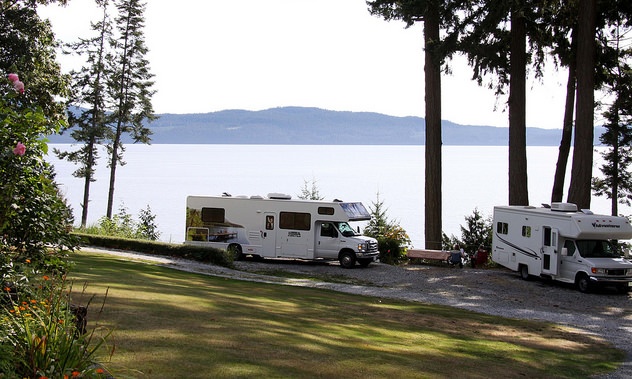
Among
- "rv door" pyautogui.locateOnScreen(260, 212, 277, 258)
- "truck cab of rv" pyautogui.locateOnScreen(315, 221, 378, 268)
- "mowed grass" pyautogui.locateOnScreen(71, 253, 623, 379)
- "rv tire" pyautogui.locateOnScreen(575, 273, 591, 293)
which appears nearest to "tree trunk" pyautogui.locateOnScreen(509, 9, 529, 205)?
"truck cab of rv" pyautogui.locateOnScreen(315, 221, 378, 268)

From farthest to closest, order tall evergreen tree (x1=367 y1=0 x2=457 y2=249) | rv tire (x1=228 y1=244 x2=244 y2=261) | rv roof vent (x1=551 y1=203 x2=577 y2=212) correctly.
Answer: tall evergreen tree (x1=367 y1=0 x2=457 y2=249), rv tire (x1=228 y1=244 x2=244 y2=261), rv roof vent (x1=551 y1=203 x2=577 y2=212)

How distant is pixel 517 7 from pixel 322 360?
65.3ft

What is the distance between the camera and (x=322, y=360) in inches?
334

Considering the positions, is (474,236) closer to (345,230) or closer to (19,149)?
(345,230)

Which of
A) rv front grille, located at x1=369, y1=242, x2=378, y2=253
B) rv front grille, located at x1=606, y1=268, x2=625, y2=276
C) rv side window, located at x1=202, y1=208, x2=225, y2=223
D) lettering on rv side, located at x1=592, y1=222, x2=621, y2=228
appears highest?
rv side window, located at x1=202, y1=208, x2=225, y2=223

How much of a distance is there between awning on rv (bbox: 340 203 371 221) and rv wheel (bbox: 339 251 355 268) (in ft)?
4.30

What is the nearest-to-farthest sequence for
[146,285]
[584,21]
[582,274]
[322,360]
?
[322,360]
[146,285]
[582,274]
[584,21]

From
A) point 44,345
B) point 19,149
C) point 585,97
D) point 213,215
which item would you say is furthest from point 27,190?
point 585,97

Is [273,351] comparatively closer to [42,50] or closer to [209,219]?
[209,219]

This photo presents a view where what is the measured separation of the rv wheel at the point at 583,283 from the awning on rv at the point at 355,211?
8023 mm

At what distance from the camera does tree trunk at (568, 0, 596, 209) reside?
2419 centimetres

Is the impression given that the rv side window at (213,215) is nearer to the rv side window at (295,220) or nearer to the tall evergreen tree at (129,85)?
the rv side window at (295,220)

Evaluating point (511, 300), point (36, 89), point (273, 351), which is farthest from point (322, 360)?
point (36, 89)

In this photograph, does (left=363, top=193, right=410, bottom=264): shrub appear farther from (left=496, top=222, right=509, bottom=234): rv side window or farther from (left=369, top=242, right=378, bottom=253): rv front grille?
(left=496, top=222, right=509, bottom=234): rv side window
